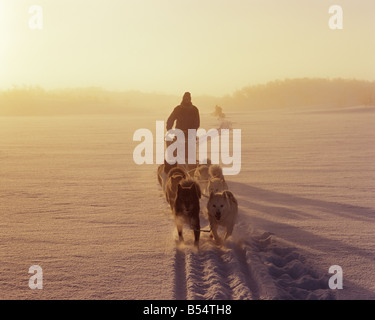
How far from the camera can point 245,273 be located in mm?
5207

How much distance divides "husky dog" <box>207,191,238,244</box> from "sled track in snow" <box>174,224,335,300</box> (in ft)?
0.72

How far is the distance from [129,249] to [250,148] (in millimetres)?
11894

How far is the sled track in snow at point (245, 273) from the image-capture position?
4.59m

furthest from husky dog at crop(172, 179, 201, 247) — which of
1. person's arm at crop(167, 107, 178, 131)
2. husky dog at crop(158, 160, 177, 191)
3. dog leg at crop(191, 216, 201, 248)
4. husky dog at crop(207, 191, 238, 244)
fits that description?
person's arm at crop(167, 107, 178, 131)

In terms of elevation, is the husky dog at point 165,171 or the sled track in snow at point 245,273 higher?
the husky dog at point 165,171

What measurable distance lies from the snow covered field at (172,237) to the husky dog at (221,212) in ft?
0.71

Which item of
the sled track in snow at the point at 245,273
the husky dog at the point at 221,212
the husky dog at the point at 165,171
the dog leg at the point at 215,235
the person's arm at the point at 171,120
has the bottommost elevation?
the sled track in snow at the point at 245,273

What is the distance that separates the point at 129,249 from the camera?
5.91m

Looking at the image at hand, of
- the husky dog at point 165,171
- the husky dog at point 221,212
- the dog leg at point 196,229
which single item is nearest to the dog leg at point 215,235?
the husky dog at point 221,212

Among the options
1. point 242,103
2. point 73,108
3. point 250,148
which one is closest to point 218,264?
point 250,148

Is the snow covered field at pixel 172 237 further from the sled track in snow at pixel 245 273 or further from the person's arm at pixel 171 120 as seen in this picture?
the person's arm at pixel 171 120

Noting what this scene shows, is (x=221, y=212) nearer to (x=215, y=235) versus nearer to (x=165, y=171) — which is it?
(x=215, y=235)

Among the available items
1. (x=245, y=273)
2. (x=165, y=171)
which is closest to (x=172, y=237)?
(x=245, y=273)
